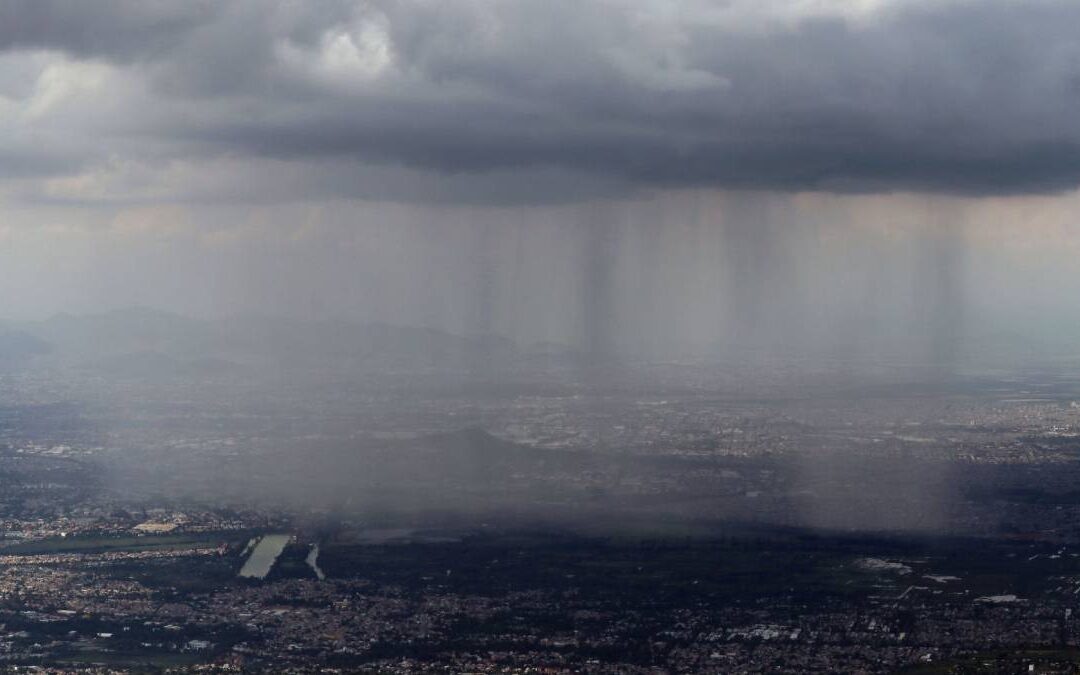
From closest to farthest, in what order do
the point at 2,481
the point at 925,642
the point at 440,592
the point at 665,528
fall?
1. the point at 925,642
2. the point at 440,592
3. the point at 665,528
4. the point at 2,481

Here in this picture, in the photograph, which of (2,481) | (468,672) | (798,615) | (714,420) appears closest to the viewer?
(468,672)

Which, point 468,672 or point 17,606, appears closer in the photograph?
point 468,672

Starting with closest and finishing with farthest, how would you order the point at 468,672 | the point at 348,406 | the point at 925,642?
the point at 468,672
the point at 925,642
the point at 348,406

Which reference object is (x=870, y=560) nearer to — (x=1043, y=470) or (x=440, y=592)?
(x=440, y=592)

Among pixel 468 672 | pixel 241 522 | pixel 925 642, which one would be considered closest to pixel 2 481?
pixel 241 522

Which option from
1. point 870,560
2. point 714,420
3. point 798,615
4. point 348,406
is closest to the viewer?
point 798,615

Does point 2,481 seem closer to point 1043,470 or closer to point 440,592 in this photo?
point 440,592

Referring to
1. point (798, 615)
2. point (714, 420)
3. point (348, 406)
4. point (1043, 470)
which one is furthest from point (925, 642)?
point (348, 406)

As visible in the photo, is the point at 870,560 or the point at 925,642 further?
the point at 870,560
